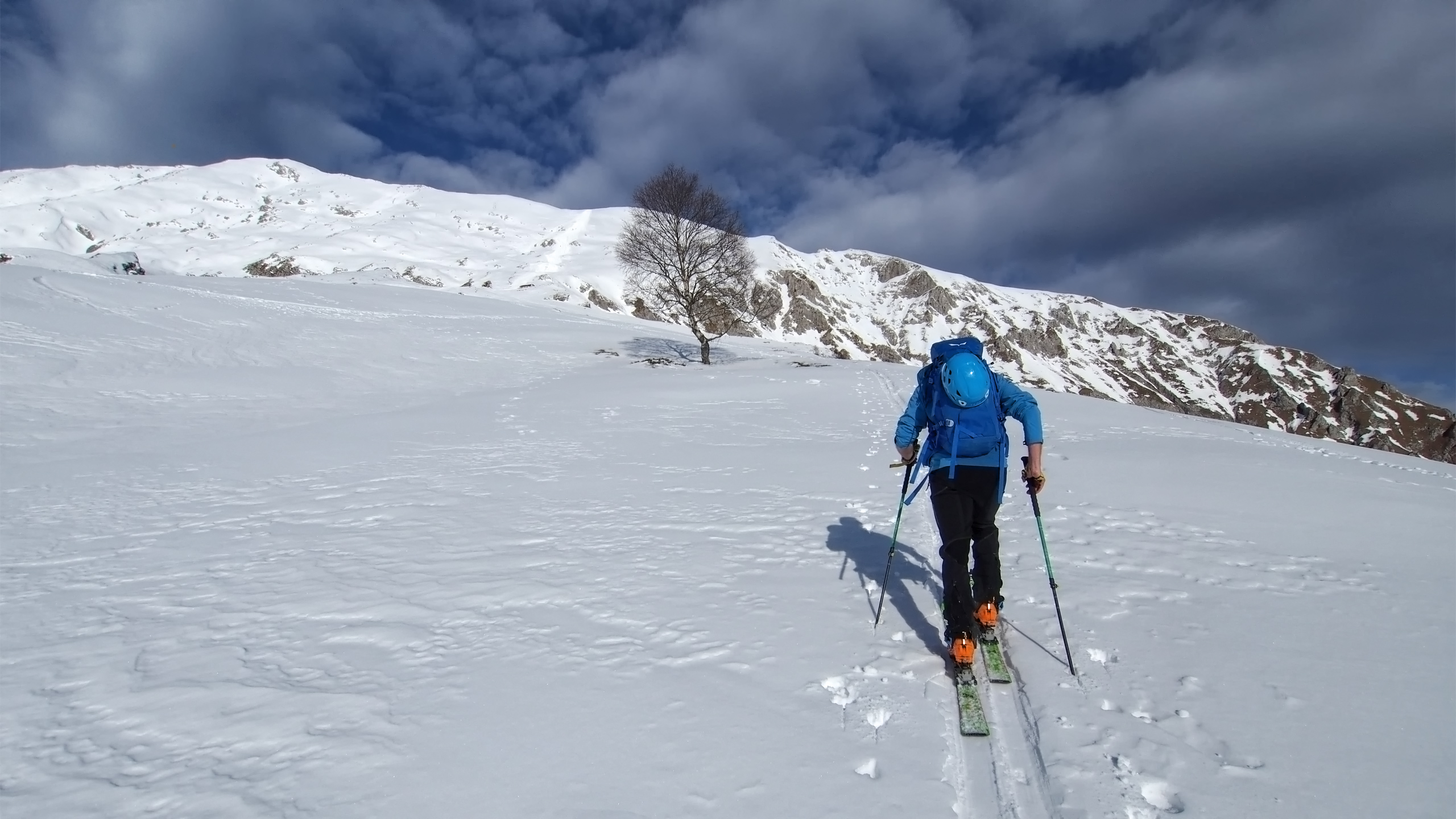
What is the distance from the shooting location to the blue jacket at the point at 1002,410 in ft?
14.4

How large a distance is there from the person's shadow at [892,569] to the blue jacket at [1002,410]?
121 cm

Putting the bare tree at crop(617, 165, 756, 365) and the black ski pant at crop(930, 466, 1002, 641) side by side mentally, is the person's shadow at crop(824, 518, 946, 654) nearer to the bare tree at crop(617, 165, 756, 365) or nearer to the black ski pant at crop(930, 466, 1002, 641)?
the black ski pant at crop(930, 466, 1002, 641)

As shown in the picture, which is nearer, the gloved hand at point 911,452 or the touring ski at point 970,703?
the touring ski at point 970,703

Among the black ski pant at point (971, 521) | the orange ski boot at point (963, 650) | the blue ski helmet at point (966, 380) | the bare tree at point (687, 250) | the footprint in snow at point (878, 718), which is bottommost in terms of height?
the footprint in snow at point (878, 718)

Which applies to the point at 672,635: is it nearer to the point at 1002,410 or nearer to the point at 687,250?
the point at 1002,410

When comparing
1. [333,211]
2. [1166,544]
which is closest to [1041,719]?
[1166,544]

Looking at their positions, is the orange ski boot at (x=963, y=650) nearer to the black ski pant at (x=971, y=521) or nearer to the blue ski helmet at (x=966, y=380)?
the black ski pant at (x=971, y=521)

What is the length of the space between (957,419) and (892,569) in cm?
202

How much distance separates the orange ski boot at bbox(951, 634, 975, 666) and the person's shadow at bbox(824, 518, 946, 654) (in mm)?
358

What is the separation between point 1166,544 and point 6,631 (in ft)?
31.4

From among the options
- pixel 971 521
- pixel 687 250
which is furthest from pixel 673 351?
pixel 971 521

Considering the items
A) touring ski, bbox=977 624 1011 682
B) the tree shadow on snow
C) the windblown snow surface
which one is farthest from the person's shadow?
the tree shadow on snow

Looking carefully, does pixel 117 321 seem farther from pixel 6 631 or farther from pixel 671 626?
pixel 671 626

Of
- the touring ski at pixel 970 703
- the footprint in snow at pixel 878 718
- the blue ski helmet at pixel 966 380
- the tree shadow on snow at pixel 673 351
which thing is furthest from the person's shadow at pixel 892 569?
the tree shadow on snow at pixel 673 351
